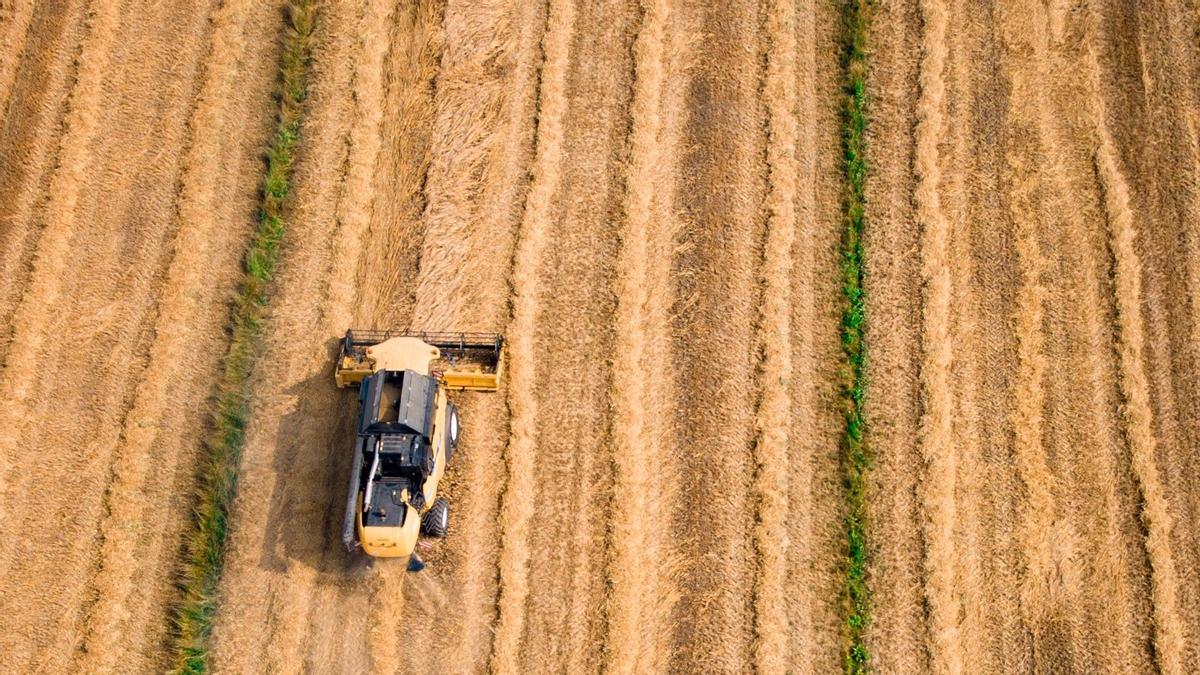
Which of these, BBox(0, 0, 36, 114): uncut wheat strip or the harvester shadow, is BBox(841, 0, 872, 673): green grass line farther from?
BBox(0, 0, 36, 114): uncut wheat strip

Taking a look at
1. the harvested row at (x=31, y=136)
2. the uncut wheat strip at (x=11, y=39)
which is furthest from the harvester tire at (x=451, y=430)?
the uncut wheat strip at (x=11, y=39)

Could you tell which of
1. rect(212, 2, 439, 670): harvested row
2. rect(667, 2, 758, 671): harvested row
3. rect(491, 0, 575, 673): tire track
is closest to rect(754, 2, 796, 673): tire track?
rect(667, 2, 758, 671): harvested row

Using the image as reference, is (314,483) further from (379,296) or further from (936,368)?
(936,368)

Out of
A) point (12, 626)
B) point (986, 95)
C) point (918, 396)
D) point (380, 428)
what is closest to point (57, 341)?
point (12, 626)

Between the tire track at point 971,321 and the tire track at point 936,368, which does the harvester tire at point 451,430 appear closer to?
the tire track at point 936,368

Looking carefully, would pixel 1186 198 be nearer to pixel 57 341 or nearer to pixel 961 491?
pixel 961 491

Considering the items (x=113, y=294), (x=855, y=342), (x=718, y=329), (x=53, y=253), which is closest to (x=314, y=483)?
(x=113, y=294)

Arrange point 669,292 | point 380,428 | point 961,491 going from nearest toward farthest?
1. point 380,428
2. point 961,491
3. point 669,292
